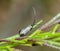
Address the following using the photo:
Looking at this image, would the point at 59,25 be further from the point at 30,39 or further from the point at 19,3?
the point at 19,3

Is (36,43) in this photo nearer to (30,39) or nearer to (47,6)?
(30,39)

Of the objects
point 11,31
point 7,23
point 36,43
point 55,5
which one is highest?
point 55,5

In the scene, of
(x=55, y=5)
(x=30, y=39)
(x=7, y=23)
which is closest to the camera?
(x=30, y=39)

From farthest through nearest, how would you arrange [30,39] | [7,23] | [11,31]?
1. [7,23]
2. [11,31]
3. [30,39]

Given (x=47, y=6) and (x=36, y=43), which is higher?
(x=47, y=6)

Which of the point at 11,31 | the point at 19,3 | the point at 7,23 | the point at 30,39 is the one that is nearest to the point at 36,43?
the point at 30,39

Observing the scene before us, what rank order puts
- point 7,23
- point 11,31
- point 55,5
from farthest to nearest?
1. point 55,5
2. point 7,23
3. point 11,31

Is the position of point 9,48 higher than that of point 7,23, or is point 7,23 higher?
point 7,23

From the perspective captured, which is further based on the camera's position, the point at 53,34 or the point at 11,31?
the point at 11,31

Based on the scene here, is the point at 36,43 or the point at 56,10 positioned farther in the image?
the point at 56,10
